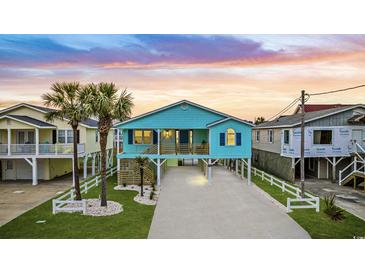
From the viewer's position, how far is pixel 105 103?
35.1 ft

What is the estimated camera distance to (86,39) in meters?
11.7

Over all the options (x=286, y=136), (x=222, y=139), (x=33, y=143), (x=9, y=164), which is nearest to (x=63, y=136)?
(x=33, y=143)

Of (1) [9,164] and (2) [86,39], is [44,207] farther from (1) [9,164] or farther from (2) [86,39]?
(1) [9,164]

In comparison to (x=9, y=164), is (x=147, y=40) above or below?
above

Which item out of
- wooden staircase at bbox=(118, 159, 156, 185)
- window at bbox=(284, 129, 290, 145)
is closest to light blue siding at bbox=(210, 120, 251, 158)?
window at bbox=(284, 129, 290, 145)

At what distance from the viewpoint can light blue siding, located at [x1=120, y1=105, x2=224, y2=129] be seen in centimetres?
1748

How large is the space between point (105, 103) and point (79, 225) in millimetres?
5292

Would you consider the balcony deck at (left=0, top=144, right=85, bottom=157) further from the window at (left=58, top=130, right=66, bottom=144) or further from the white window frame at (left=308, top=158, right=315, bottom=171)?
the white window frame at (left=308, top=158, right=315, bottom=171)

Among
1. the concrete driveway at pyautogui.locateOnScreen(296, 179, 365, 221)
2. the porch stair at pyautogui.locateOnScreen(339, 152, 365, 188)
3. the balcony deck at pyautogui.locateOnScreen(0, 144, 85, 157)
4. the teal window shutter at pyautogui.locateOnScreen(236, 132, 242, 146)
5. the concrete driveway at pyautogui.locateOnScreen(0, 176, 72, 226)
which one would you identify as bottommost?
the concrete driveway at pyautogui.locateOnScreen(296, 179, 365, 221)

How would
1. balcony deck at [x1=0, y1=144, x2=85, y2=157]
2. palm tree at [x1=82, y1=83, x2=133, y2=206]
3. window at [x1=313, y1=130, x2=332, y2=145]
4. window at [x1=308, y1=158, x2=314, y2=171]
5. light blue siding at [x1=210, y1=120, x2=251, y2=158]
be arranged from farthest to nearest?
window at [x1=308, y1=158, x2=314, y2=171]
window at [x1=313, y1=130, x2=332, y2=145]
balcony deck at [x1=0, y1=144, x2=85, y2=157]
light blue siding at [x1=210, y1=120, x2=251, y2=158]
palm tree at [x1=82, y1=83, x2=133, y2=206]

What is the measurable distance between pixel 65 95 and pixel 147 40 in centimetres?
491

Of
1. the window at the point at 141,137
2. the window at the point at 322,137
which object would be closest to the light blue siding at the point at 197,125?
the window at the point at 141,137

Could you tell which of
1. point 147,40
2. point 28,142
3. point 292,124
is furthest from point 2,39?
point 292,124

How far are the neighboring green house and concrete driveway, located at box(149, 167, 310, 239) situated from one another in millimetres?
8770
